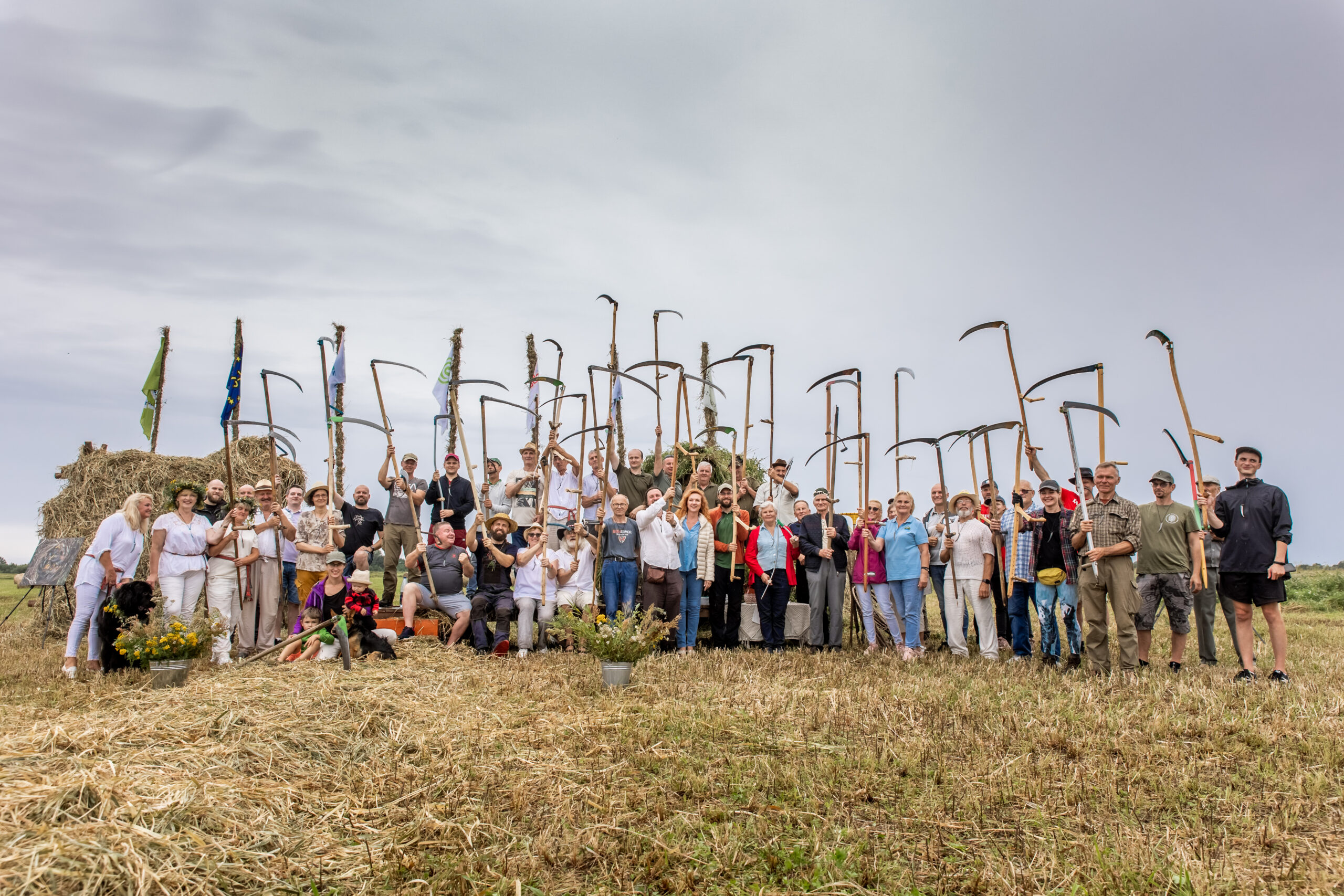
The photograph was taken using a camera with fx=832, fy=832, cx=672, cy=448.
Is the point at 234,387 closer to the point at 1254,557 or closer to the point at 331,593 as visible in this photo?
the point at 331,593

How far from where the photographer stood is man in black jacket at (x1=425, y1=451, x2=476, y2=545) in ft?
38.1

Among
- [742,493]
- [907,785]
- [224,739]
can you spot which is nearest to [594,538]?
[742,493]

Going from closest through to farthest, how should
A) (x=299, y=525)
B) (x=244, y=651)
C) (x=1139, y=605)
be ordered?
(x=1139, y=605) → (x=244, y=651) → (x=299, y=525)

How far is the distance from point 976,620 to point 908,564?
0.96 metres

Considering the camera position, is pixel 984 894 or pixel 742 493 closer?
pixel 984 894

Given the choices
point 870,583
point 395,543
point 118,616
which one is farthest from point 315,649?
point 870,583

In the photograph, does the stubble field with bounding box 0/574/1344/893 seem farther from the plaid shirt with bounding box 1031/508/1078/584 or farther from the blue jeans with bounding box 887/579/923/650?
the blue jeans with bounding box 887/579/923/650

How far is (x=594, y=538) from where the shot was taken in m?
11.2

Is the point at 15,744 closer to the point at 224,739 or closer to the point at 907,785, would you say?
the point at 224,739

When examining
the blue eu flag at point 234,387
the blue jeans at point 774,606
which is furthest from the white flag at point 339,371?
the blue jeans at point 774,606

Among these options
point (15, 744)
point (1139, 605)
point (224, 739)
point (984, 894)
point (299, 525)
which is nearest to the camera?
point (984, 894)

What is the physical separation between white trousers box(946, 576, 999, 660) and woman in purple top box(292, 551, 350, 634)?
23.1ft

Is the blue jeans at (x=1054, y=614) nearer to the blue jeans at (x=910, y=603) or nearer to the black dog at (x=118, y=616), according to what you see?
the blue jeans at (x=910, y=603)

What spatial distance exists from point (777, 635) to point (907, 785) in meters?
5.55
